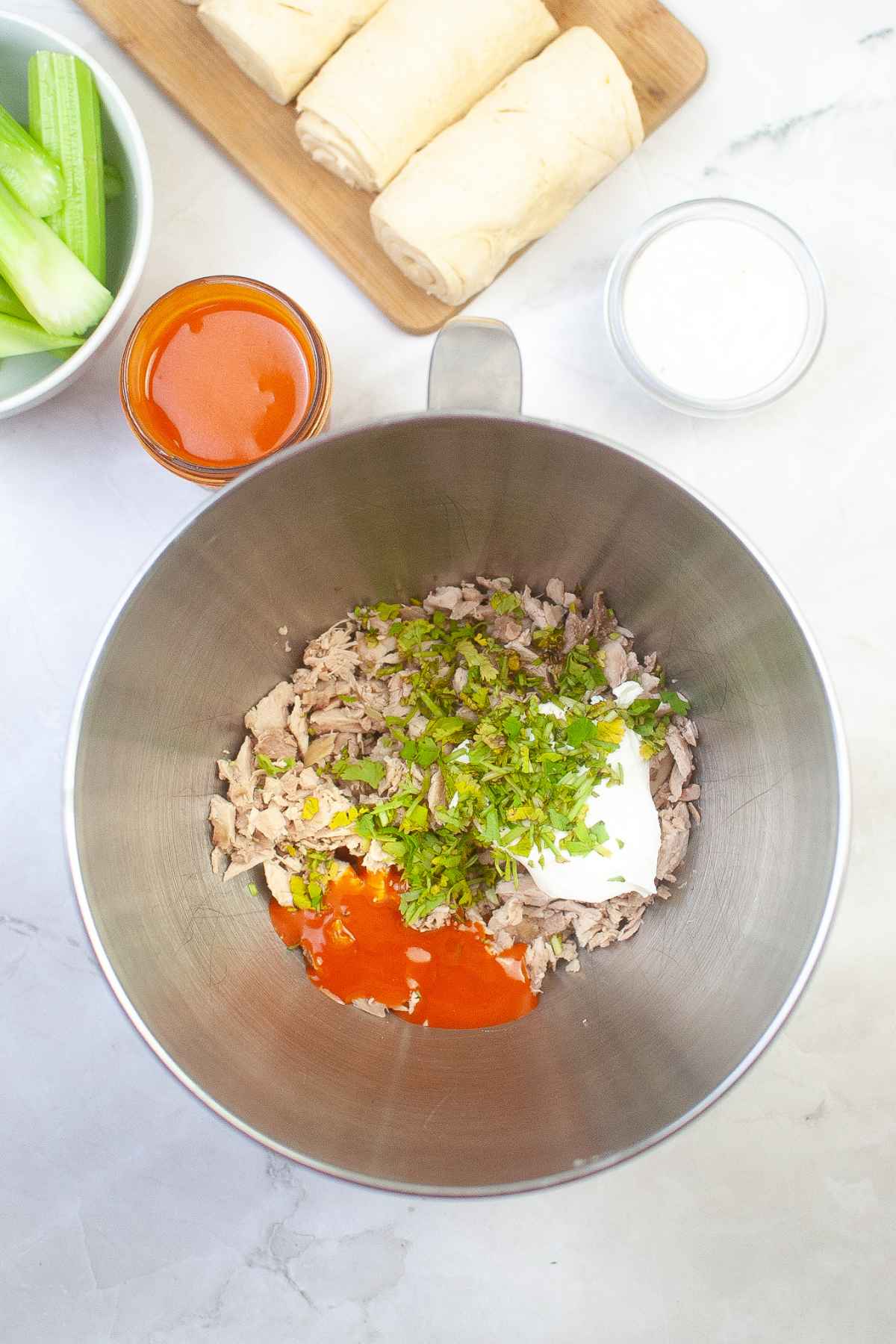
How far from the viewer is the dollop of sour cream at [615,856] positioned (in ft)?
3.99

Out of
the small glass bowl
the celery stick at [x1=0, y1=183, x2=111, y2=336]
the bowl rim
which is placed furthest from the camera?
the small glass bowl

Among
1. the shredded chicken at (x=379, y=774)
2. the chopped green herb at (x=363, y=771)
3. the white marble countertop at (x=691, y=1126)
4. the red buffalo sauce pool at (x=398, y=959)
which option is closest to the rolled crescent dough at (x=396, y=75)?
the white marble countertop at (x=691, y=1126)

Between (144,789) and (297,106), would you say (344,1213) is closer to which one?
(144,789)

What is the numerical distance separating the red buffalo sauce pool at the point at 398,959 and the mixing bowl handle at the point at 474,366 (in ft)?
2.05

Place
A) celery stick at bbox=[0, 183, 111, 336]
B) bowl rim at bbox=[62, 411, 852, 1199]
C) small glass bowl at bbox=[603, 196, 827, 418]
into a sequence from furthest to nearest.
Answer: small glass bowl at bbox=[603, 196, 827, 418] < celery stick at bbox=[0, 183, 111, 336] < bowl rim at bbox=[62, 411, 852, 1199]

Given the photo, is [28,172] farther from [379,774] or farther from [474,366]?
[379,774]

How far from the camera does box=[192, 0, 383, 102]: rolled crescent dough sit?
128 centimetres

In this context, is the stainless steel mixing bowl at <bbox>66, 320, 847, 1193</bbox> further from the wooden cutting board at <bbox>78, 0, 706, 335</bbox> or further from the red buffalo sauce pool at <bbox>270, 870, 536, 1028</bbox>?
the wooden cutting board at <bbox>78, 0, 706, 335</bbox>

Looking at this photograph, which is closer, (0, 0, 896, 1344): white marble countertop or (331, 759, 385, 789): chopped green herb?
(331, 759, 385, 789): chopped green herb

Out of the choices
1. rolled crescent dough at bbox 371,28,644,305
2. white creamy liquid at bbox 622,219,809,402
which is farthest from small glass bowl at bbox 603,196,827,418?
rolled crescent dough at bbox 371,28,644,305

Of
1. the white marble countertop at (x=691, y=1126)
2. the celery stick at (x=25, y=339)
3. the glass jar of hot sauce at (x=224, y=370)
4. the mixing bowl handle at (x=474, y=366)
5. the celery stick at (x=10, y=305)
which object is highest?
the celery stick at (x=10, y=305)

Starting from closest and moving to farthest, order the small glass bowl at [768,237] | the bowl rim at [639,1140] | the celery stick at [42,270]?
the bowl rim at [639,1140] < the celery stick at [42,270] < the small glass bowl at [768,237]

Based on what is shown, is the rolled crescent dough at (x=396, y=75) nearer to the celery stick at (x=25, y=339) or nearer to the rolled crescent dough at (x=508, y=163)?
the rolled crescent dough at (x=508, y=163)

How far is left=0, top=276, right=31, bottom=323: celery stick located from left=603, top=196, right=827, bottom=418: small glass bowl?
2.62 feet
